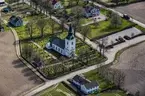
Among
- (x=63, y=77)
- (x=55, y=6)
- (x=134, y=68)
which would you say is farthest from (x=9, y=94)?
(x=55, y=6)

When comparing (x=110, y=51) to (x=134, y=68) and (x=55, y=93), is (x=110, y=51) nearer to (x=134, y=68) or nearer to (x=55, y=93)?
(x=134, y=68)

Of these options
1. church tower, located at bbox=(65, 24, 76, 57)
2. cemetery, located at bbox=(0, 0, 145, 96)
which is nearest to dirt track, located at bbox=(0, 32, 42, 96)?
cemetery, located at bbox=(0, 0, 145, 96)

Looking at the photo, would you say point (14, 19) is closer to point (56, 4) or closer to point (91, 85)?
point (56, 4)

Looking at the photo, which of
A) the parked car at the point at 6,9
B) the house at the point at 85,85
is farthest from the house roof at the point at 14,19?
the house at the point at 85,85

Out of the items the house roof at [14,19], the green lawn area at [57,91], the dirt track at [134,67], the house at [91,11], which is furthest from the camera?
the house at [91,11]

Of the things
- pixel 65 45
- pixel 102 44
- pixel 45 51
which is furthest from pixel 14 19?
pixel 102 44

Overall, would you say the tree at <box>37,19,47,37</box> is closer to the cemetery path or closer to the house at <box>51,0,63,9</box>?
the cemetery path

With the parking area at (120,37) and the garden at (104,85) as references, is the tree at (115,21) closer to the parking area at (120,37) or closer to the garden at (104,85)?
the parking area at (120,37)
